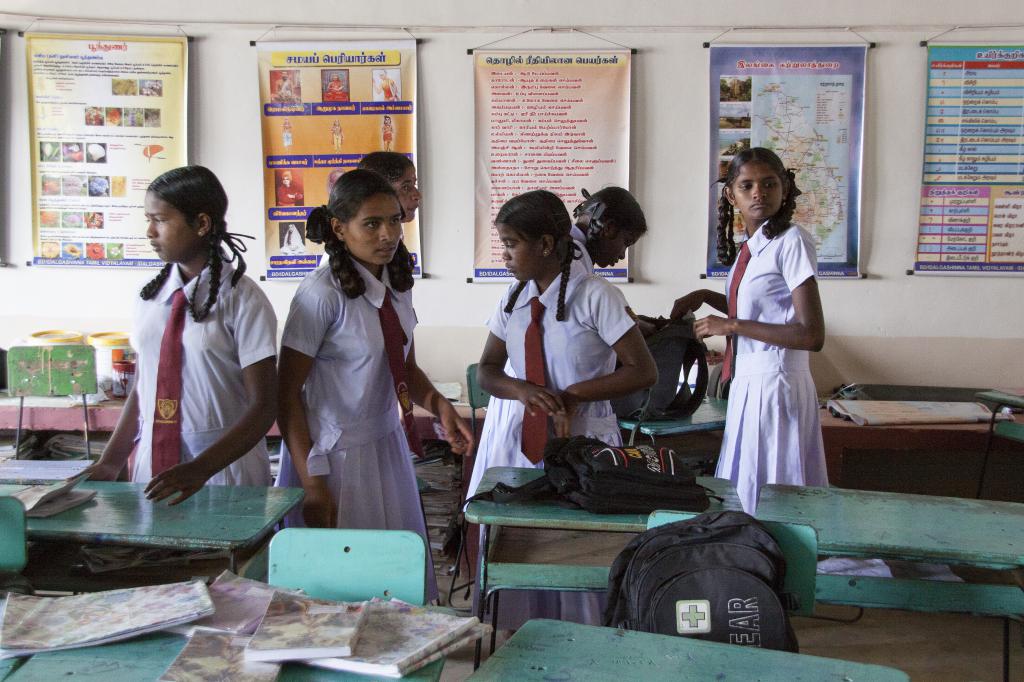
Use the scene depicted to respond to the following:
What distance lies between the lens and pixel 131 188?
4410 mm

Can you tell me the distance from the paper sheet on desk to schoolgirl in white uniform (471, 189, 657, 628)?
177cm

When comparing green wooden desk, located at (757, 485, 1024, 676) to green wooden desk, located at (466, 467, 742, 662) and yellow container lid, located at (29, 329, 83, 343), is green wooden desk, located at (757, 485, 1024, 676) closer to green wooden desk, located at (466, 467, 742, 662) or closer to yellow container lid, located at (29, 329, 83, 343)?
green wooden desk, located at (466, 467, 742, 662)

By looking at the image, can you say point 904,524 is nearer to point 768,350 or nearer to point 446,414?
point 768,350

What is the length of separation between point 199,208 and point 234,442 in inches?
23.4

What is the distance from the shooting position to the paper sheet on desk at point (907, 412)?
382cm

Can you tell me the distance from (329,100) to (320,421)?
2555 mm

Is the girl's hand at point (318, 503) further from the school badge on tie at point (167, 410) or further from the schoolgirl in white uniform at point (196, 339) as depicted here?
the school badge on tie at point (167, 410)

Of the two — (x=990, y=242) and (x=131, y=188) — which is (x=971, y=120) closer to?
(x=990, y=242)

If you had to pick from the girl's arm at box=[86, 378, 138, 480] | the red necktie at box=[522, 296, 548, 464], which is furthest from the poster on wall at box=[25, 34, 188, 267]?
the red necktie at box=[522, 296, 548, 464]

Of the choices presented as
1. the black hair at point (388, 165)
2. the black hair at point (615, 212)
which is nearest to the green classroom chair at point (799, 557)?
the black hair at point (615, 212)

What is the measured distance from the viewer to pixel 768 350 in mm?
2982

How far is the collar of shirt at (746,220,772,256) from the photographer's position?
3.00m

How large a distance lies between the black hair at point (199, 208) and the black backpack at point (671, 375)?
4.98 ft

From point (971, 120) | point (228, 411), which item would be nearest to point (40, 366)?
point (228, 411)
